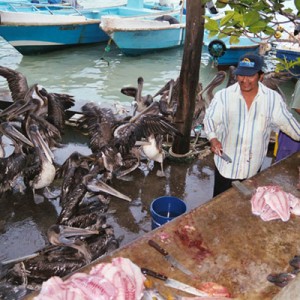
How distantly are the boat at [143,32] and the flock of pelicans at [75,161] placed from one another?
998 cm

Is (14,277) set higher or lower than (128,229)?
higher

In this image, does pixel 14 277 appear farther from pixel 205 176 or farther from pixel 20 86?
pixel 20 86

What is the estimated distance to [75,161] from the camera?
5641mm

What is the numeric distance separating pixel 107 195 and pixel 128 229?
57 centimetres

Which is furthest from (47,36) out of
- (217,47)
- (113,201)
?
(113,201)

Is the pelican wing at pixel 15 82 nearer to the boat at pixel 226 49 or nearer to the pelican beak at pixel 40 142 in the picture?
the pelican beak at pixel 40 142

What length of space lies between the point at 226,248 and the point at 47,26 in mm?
17709

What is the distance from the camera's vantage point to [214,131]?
425cm

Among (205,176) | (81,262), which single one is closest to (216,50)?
(205,176)

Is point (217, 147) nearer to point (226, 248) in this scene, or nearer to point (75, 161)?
point (226, 248)

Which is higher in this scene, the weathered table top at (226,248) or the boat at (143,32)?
the weathered table top at (226,248)

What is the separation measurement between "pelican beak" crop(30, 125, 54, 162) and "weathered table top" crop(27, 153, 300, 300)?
3036mm

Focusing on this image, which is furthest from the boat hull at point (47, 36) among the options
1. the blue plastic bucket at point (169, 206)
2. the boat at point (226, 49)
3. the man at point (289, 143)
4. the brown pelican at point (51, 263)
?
the brown pelican at point (51, 263)

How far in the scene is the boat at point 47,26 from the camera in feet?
57.5
